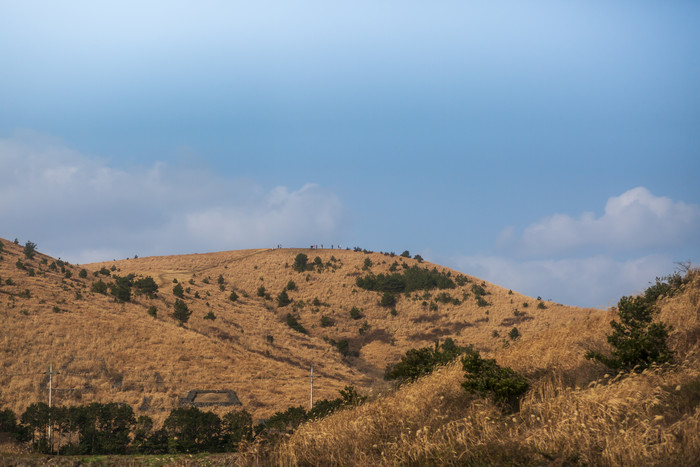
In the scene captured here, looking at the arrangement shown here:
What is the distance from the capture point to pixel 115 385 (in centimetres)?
3800

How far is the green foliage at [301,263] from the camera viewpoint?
9256cm

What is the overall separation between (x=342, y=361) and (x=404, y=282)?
27526mm

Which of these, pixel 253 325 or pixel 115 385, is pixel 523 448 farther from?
pixel 253 325

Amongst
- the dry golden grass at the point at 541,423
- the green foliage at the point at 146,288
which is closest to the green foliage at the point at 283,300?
the green foliage at the point at 146,288

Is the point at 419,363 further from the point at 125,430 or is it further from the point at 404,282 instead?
the point at 404,282

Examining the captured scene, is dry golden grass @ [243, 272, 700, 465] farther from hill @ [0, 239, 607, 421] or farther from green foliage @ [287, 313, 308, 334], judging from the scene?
green foliage @ [287, 313, 308, 334]

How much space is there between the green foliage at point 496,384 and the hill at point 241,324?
7.45ft

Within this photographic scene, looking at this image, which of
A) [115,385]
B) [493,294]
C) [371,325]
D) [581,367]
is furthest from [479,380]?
[493,294]

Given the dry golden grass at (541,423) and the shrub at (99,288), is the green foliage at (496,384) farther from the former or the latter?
the shrub at (99,288)

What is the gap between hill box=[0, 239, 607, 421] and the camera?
37.8 m

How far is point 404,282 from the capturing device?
278 ft

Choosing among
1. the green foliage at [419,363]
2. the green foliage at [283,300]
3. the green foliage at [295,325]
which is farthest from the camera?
the green foliage at [283,300]

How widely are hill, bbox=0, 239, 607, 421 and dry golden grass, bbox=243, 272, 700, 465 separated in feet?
7.74

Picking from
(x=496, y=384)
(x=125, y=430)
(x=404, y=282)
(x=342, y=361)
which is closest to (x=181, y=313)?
(x=342, y=361)
